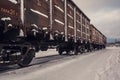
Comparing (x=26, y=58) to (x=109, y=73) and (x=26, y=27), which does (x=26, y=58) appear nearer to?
(x=26, y=27)

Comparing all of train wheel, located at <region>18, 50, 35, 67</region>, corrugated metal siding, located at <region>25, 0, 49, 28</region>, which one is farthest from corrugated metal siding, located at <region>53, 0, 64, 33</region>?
train wheel, located at <region>18, 50, 35, 67</region>

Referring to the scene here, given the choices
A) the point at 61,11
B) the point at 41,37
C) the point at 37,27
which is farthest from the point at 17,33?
the point at 61,11

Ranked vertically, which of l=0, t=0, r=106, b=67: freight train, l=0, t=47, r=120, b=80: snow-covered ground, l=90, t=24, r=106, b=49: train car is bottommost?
l=0, t=47, r=120, b=80: snow-covered ground

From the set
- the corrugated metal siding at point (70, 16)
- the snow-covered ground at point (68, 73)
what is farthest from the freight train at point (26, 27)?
the corrugated metal siding at point (70, 16)

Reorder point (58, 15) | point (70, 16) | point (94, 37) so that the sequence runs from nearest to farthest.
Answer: point (58, 15), point (70, 16), point (94, 37)

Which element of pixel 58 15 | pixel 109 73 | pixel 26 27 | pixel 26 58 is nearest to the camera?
pixel 109 73

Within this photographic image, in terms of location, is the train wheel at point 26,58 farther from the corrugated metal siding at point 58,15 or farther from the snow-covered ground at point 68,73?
the corrugated metal siding at point 58,15

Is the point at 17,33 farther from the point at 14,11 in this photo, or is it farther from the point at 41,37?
the point at 41,37

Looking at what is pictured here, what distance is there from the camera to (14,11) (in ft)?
35.8

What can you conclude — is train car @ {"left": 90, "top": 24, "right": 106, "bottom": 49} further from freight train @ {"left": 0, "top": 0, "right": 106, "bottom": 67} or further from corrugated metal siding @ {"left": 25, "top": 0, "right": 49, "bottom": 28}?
corrugated metal siding @ {"left": 25, "top": 0, "right": 49, "bottom": 28}

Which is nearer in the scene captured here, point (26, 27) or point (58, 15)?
point (26, 27)

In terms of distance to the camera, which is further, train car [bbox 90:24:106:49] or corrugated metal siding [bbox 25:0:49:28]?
train car [bbox 90:24:106:49]

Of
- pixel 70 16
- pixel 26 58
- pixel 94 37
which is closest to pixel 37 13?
pixel 26 58

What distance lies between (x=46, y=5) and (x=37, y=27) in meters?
1.99
